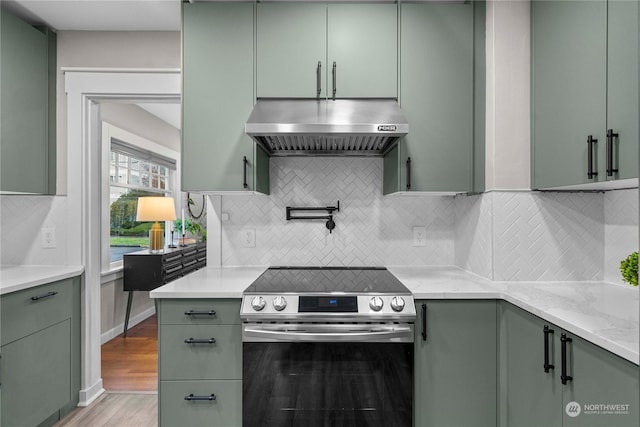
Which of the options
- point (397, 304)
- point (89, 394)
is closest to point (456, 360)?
point (397, 304)

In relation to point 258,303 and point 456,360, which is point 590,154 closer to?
point 456,360

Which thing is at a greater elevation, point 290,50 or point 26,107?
point 290,50

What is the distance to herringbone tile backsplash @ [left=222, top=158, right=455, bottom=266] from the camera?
2572mm

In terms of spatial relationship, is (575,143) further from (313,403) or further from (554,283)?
(313,403)

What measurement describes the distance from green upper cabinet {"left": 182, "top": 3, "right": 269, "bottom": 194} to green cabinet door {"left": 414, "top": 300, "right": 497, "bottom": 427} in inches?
49.5

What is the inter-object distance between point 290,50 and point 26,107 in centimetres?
168

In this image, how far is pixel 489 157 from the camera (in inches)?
82.3

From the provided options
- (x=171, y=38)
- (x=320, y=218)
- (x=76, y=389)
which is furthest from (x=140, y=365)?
(x=171, y=38)

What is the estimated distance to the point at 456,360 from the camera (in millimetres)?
1858

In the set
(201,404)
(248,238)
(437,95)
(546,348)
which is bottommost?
(201,404)

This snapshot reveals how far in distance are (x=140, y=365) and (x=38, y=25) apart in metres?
2.62

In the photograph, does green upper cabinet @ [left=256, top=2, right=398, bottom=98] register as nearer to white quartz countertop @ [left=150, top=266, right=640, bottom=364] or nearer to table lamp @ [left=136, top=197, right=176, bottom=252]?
white quartz countertop @ [left=150, top=266, right=640, bottom=364]

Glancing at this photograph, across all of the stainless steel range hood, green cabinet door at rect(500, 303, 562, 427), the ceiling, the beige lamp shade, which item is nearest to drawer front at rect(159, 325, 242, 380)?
the stainless steel range hood

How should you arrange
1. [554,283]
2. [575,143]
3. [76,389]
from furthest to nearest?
[76,389], [554,283], [575,143]
